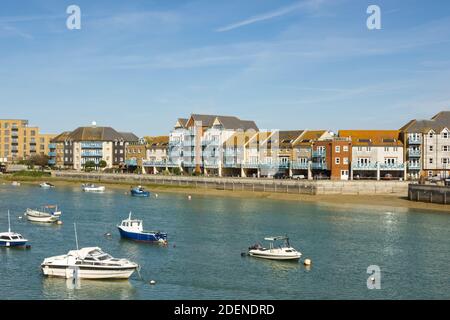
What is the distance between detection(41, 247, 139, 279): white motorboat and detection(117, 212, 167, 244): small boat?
13023mm

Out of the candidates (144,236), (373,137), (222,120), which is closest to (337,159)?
(373,137)

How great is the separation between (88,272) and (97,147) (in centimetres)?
13146

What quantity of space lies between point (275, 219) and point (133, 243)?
2182cm

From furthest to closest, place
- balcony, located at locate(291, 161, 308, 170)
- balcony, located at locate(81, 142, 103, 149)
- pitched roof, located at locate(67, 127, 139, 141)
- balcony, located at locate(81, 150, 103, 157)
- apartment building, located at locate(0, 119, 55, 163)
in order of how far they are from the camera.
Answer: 1. apartment building, located at locate(0, 119, 55, 163)
2. pitched roof, located at locate(67, 127, 139, 141)
3. balcony, located at locate(81, 150, 103, 157)
4. balcony, located at locate(81, 142, 103, 149)
5. balcony, located at locate(291, 161, 308, 170)

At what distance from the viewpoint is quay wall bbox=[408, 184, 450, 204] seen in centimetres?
8788

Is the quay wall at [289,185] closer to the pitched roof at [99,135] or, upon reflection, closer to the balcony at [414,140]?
the balcony at [414,140]

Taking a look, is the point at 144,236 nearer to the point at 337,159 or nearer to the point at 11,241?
the point at 11,241

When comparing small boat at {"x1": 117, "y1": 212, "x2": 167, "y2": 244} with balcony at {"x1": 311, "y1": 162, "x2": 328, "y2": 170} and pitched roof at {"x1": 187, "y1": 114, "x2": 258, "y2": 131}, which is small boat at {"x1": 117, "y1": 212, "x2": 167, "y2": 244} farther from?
pitched roof at {"x1": 187, "y1": 114, "x2": 258, "y2": 131}

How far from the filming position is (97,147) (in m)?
171

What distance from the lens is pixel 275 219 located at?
73375mm

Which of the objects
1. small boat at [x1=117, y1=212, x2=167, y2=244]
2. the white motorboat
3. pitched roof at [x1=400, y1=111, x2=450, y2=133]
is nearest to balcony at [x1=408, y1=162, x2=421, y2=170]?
A: pitched roof at [x1=400, y1=111, x2=450, y2=133]

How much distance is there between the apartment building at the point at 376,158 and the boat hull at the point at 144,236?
61.2 meters
